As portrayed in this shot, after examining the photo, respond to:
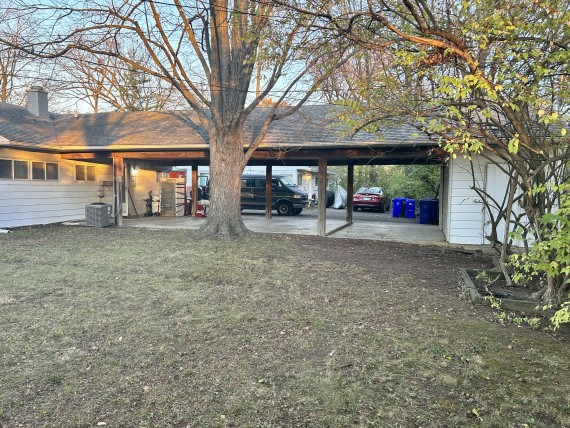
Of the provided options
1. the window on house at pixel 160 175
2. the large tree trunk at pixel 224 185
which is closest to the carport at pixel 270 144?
the large tree trunk at pixel 224 185

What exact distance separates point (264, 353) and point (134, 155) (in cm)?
1122

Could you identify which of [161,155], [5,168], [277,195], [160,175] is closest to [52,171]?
[5,168]

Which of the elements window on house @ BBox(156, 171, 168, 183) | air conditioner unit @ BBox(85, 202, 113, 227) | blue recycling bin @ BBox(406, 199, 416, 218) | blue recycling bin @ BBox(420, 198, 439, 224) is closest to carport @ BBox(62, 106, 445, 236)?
air conditioner unit @ BBox(85, 202, 113, 227)

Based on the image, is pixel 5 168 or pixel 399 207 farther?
pixel 399 207

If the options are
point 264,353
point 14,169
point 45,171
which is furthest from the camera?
point 45,171

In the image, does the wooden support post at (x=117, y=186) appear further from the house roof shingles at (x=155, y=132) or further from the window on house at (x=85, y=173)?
the window on house at (x=85, y=173)

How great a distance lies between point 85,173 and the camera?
1508 cm

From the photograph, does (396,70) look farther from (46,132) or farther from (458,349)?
(46,132)

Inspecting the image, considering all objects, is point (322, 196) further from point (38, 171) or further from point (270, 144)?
point (38, 171)

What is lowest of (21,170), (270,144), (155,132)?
(21,170)

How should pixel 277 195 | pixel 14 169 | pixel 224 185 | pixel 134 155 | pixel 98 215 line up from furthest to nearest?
pixel 277 195, pixel 134 155, pixel 98 215, pixel 14 169, pixel 224 185

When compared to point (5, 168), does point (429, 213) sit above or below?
below

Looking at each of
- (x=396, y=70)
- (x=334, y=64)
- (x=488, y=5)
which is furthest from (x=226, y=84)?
(x=488, y=5)

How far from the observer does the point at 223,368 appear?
10.1 feet
